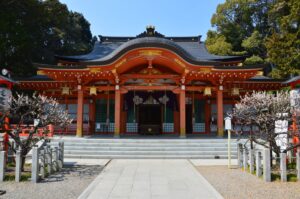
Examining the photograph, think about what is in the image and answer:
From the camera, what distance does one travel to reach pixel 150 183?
7.02 metres

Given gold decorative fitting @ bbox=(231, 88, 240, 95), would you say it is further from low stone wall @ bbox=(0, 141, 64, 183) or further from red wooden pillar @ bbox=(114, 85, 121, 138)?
low stone wall @ bbox=(0, 141, 64, 183)

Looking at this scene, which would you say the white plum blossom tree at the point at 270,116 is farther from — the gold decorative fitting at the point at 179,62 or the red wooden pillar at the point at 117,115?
the red wooden pillar at the point at 117,115

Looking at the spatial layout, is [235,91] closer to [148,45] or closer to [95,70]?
[148,45]

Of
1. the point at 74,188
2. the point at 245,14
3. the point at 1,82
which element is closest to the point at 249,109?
the point at 74,188

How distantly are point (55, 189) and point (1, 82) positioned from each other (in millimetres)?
5818

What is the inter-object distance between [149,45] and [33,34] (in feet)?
64.8

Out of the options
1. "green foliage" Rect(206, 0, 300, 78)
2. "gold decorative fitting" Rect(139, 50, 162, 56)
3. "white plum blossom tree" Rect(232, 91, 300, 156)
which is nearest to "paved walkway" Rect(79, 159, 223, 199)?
"white plum blossom tree" Rect(232, 91, 300, 156)

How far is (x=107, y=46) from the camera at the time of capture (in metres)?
21.6

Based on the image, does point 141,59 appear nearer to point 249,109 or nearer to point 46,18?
point 249,109

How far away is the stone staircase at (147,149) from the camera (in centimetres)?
1176

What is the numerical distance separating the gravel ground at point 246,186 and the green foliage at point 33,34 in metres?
20.3

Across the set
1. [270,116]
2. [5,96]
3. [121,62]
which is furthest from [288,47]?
[5,96]

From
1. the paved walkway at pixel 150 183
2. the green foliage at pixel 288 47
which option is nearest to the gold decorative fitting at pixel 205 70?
the green foliage at pixel 288 47

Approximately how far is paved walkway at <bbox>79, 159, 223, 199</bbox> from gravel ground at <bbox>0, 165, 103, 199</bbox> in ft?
1.03
